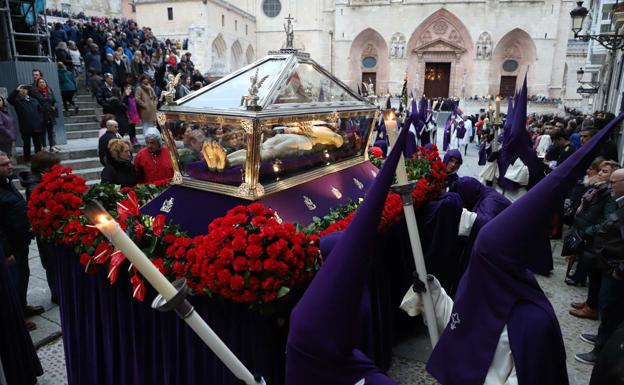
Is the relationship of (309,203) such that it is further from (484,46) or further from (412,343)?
(484,46)

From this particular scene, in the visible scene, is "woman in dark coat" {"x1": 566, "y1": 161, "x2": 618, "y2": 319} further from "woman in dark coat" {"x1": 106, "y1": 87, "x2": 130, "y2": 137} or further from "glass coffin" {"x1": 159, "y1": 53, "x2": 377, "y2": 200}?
"woman in dark coat" {"x1": 106, "y1": 87, "x2": 130, "y2": 137}

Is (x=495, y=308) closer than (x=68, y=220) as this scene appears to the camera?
Yes

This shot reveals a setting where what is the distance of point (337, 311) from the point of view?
1.27m

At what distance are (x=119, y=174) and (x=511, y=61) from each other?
116ft

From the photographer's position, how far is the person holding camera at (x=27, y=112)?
7.45 m

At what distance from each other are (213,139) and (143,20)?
36660mm

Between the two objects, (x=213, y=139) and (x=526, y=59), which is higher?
(x=526, y=59)

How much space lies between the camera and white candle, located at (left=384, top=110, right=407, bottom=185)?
7.16 feet

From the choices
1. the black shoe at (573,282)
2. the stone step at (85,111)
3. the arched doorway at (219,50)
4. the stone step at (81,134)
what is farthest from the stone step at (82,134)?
the arched doorway at (219,50)

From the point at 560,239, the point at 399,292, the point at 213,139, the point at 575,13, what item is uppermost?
Answer: the point at 575,13

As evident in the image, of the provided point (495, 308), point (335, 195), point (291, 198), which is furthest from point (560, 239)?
point (495, 308)

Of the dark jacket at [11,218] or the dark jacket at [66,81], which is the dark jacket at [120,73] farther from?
the dark jacket at [11,218]

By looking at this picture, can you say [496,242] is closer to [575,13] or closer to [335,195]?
[335,195]

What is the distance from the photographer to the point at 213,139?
3027 millimetres
